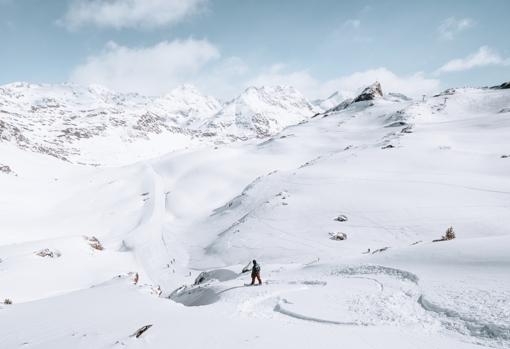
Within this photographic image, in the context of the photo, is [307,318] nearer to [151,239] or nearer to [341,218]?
[341,218]

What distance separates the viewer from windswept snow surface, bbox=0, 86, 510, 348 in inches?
410

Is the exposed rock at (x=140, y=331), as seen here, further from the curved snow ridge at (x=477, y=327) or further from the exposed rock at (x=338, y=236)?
the exposed rock at (x=338, y=236)

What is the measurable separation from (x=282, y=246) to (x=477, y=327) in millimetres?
24079

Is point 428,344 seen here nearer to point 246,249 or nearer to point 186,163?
point 246,249

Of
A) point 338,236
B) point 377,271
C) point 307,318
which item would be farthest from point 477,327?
point 338,236

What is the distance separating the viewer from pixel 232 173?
76062 millimetres

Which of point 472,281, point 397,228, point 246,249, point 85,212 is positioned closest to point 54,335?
point 472,281

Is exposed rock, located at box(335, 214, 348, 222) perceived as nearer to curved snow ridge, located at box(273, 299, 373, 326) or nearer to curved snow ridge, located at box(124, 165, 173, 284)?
curved snow ridge, located at box(124, 165, 173, 284)

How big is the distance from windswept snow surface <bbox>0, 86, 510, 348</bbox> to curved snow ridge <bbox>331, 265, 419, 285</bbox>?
0.31ft

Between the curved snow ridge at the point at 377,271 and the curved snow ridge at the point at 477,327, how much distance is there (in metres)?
3.01

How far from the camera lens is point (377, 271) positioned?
16.1 meters

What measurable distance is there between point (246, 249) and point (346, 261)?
16.2 metres

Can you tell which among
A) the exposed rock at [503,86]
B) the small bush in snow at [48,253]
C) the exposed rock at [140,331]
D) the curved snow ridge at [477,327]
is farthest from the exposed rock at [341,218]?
the exposed rock at [503,86]

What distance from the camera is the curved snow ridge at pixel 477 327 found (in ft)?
28.8
